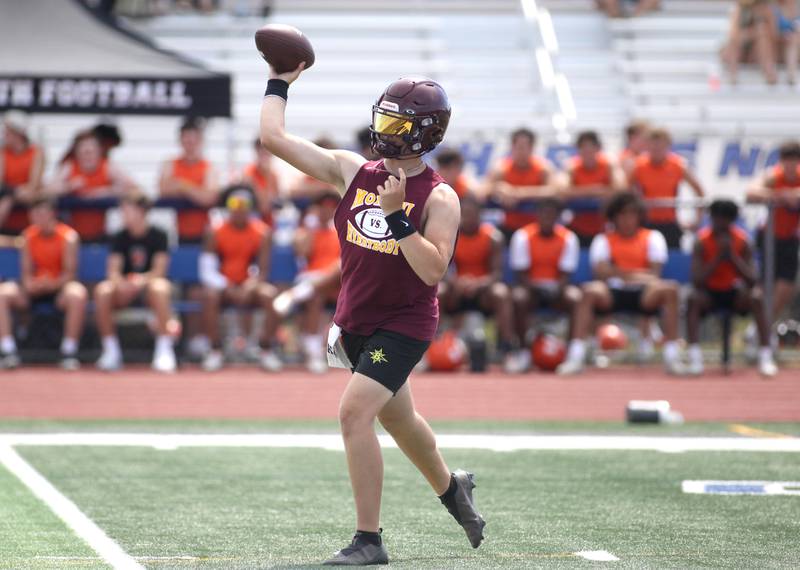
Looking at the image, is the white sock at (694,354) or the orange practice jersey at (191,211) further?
the orange practice jersey at (191,211)

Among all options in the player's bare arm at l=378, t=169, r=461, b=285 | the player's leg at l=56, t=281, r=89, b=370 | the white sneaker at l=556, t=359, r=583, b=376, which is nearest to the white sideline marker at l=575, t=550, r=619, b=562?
the player's bare arm at l=378, t=169, r=461, b=285

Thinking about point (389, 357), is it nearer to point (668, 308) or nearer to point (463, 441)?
point (463, 441)

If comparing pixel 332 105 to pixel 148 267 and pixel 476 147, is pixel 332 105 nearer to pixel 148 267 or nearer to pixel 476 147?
pixel 476 147

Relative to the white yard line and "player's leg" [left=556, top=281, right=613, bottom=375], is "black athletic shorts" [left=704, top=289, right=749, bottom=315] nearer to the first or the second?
"player's leg" [left=556, top=281, right=613, bottom=375]

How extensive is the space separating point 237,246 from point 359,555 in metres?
9.53

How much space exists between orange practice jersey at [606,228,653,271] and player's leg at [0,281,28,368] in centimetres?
582

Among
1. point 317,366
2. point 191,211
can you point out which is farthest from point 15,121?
point 317,366

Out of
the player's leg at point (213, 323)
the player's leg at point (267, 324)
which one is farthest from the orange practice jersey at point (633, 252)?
the player's leg at point (213, 323)

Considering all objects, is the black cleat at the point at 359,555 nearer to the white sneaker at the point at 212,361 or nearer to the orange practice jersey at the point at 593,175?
the white sneaker at the point at 212,361

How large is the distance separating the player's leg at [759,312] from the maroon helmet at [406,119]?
30.6ft

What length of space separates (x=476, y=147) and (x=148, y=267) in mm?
6269

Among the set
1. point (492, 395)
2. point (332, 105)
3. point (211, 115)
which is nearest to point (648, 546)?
point (492, 395)

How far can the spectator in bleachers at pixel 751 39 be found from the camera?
21031 millimetres

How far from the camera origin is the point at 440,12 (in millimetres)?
24016
